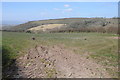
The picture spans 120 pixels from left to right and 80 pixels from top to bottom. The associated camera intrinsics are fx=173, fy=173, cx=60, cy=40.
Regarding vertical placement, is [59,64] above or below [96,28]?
below

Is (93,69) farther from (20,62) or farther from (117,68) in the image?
(20,62)

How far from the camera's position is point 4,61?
19.8ft

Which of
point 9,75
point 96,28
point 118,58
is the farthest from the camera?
point 96,28

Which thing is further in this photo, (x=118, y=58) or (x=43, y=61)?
(x=118, y=58)

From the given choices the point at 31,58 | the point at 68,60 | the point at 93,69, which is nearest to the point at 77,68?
the point at 93,69

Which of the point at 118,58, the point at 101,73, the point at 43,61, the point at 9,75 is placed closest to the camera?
the point at 9,75

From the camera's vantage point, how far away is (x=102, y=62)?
6914 mm

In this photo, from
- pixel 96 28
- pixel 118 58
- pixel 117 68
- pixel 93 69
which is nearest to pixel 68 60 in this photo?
pixel 93 69

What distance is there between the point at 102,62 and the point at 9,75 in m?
3.69

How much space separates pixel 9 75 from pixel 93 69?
279 cm

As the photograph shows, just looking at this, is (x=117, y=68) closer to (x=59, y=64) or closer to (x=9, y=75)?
(x=59, y=64)

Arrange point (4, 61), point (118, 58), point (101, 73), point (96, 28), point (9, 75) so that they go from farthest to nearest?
point (96, 28)
point (118, 58)
point (4, 61)
point (101, 73)
point (9, 75)

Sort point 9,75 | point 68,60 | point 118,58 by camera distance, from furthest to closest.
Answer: point 118,58 → point 68,60 → point 9,75

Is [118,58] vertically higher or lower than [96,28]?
lower
